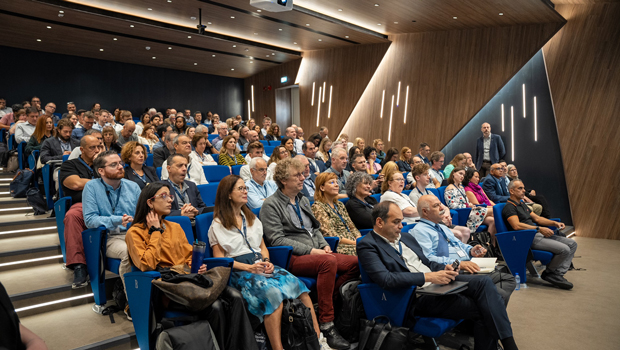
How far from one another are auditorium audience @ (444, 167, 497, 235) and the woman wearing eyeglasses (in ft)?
9.76

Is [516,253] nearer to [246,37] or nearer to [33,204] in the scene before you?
[33,204]

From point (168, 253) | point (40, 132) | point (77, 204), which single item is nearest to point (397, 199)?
point (168, 253)

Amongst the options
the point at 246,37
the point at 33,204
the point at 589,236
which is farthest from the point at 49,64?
the point at 589,236

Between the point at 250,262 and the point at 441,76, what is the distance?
23.0ft

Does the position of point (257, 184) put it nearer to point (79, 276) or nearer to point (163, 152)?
point (79, 276)

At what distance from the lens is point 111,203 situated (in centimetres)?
299

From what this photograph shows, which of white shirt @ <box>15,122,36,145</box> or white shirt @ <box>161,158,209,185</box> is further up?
white shirt @ <box>15,122,36,145</box>

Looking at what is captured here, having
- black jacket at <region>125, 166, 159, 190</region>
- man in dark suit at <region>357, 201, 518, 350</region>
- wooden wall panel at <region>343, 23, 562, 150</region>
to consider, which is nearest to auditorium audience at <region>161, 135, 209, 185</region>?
black jacket at <region>125, 166, 159, 190</region>

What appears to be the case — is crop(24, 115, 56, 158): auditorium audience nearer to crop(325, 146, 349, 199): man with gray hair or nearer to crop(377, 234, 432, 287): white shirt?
crop(325, 146, 349, 199): man with gray hair

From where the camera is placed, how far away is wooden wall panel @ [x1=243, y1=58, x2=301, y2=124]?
40.0 ft

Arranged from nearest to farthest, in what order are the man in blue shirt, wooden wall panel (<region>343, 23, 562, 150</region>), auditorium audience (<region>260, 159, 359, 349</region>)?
1. auditorium audience (<region>260, 159, 359, 349</region>)
2. the man in blue shirt
3. wooden wall panel (<region>343, 23, 562, 150</region>)

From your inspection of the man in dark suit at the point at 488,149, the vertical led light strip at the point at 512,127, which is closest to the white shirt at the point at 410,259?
the man in dark suit at the point at 488,149

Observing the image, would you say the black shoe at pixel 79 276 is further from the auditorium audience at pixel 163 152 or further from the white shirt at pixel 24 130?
the white shirt at pixel 24 130

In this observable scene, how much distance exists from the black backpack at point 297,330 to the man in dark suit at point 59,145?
11.1 ft
